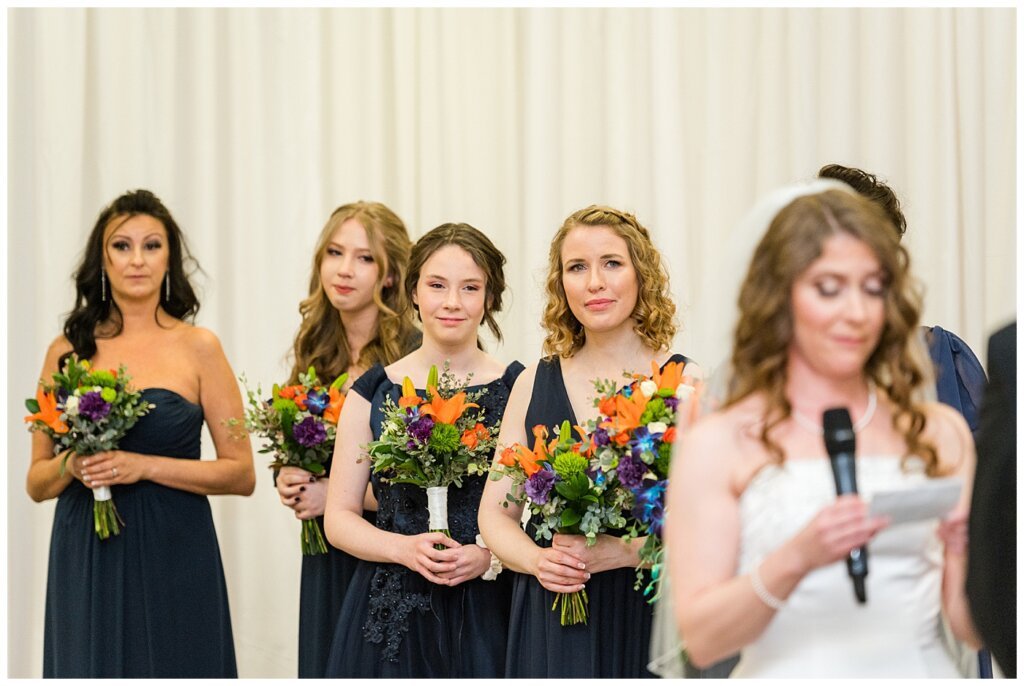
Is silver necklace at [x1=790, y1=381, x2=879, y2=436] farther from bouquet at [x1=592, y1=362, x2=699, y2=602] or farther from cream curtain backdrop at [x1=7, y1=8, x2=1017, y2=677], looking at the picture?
cream curtain backdrop at [x1=7, y1=8, x2=1017, y2=677]

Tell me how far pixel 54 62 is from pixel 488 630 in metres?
3.92

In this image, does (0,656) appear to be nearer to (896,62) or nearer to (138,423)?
(138,423)

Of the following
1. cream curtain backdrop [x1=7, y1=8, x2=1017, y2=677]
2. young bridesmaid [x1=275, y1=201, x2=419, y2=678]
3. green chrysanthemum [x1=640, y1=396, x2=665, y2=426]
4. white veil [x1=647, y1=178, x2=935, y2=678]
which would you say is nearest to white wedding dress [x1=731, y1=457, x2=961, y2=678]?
white veil [x1=647, y1=178, x2=935, y2=678]

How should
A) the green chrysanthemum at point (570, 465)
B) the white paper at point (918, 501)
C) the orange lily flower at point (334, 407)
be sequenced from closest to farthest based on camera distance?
the white paper at point (918, 501) → the green chrysanthemum at point (570, 465) → the orange lily flower at point (334, 407)

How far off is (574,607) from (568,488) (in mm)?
356

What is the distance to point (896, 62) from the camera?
18.2 ft

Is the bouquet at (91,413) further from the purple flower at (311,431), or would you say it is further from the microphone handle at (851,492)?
the microphone handle at (851,492)

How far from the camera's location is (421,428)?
337 centimetres

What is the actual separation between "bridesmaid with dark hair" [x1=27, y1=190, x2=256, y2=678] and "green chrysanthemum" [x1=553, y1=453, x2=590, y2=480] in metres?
1.70

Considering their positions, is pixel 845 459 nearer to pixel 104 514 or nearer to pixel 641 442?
pixel 641 442

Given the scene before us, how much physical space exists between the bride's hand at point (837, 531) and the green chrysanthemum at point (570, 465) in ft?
3.88

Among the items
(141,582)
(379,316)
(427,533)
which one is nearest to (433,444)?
(427,533)

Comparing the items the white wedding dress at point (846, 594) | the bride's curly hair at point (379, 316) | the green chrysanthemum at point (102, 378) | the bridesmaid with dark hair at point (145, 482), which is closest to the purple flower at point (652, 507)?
the white wedding dress at point (846, 594)

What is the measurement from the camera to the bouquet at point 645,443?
286cm
